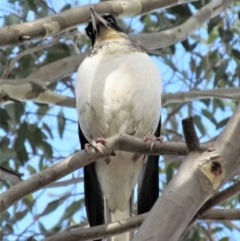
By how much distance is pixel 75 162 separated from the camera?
2.36 meters

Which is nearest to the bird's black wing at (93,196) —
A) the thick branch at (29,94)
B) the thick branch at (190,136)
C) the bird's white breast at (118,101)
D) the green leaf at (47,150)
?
the bird's white breast at (118,101)

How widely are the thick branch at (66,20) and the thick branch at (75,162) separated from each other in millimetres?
719

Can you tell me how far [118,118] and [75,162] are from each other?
1000 mm

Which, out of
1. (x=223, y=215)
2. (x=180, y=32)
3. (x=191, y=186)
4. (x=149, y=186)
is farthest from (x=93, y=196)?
(x=191, y=186)

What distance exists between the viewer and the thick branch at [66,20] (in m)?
2.88

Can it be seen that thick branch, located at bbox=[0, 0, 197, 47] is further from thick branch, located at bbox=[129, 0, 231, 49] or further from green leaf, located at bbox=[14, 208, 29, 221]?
green leaf, located at bbox=[14, 208, 29, 221]

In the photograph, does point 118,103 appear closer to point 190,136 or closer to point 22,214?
point 190,136

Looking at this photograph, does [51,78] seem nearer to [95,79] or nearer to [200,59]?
[95,79]

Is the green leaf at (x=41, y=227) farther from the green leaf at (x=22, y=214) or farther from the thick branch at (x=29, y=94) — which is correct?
the thick branch at (x=29, y=94)

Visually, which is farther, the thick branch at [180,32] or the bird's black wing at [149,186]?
the thick branch at [180,32]

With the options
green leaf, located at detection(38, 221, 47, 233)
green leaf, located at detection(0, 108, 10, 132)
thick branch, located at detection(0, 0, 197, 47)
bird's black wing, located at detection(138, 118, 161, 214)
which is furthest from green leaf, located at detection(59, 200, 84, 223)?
thick branch, located at detection(0, 0, 197, 47)

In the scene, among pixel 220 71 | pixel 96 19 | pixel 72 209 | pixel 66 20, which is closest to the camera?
pixel 66 20

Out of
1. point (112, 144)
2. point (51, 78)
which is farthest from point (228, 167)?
point (51, 78)

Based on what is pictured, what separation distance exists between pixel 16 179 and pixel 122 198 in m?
0.70
